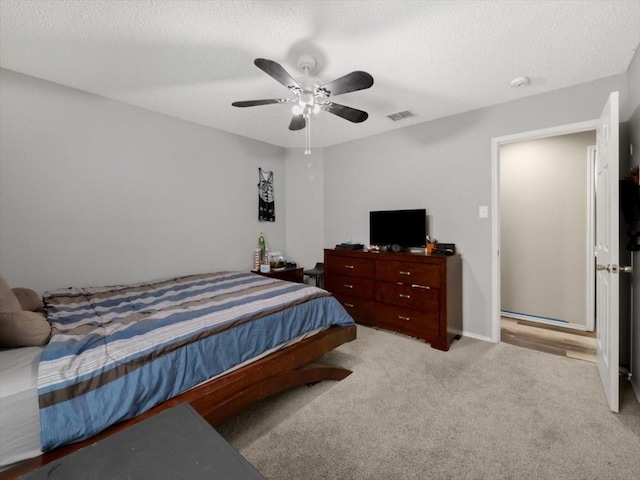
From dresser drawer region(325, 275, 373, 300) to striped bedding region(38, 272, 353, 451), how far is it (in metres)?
1.10

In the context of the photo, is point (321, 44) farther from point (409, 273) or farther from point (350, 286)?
point (350, 286)

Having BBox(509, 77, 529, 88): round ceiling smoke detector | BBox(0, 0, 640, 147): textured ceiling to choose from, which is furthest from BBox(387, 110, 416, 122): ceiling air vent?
BBox(509, 77, 529, 88): round ceiling smoke detector

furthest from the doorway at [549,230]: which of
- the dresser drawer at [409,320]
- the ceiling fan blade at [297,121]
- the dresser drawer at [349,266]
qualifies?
the ceiling fan blade at [297,121]

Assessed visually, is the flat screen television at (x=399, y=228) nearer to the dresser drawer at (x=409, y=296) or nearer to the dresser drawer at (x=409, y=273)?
the dresser drawer at (x=409, y=273)

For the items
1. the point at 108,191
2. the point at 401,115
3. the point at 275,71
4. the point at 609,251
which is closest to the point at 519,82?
the point at 401,115

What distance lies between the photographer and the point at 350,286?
3584mm

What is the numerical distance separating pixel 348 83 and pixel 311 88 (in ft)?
1.05

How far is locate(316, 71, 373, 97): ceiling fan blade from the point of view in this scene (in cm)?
175

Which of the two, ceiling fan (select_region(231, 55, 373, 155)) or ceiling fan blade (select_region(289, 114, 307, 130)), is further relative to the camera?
ceiling fan blade (select_region(289, 114, 307, 130))

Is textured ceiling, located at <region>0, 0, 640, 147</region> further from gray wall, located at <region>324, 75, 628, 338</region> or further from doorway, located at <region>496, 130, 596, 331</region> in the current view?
doorway, located at <region>496, 130, 596, 331</region>

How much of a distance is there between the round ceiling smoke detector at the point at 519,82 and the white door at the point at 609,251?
0.65m

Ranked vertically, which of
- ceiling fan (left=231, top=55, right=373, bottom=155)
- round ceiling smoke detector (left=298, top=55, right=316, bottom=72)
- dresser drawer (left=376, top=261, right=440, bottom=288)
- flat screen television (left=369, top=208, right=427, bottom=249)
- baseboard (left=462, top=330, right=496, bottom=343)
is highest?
round ceiling smoke detector (left=298, top=55, right=316, bottom=72)

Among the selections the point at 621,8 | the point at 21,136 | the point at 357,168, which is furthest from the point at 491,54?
the point at 21,136

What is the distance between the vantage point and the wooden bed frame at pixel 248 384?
114cm
